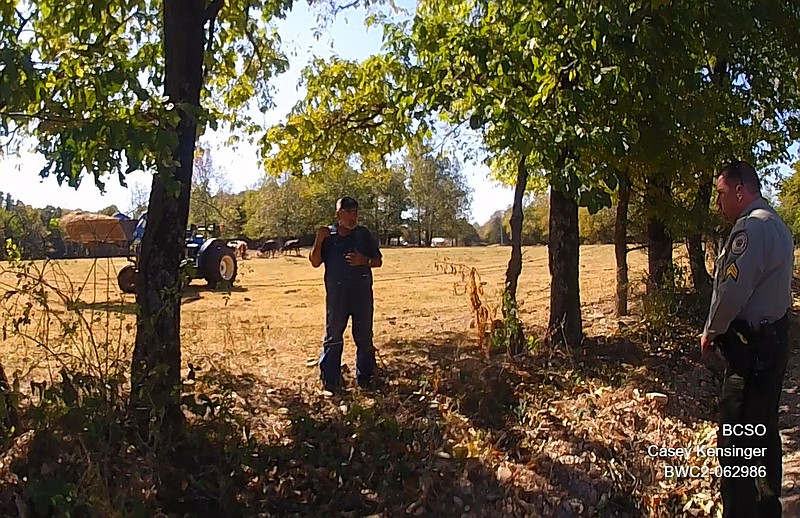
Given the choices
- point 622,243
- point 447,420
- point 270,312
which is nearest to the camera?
point 447,420

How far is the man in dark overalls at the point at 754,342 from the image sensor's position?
11.1ft

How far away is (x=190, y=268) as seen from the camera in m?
4.42

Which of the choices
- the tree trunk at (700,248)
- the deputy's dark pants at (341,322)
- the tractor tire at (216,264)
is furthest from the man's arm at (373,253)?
the tractor tire at (216,264)

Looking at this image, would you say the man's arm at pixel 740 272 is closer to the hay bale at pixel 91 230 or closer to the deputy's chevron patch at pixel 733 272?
the deputy's chevron patch at pixel 733 272

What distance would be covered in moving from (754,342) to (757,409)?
33cm

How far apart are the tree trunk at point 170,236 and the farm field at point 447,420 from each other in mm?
185

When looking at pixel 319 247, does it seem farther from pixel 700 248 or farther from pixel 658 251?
pixel 700 248

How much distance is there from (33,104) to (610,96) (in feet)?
13.6

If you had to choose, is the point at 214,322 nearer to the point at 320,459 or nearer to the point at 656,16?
the point at 320,459

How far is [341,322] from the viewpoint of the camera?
5.88 metres

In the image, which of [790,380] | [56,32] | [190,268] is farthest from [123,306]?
[790,380]

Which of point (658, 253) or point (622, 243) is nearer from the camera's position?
point (622, 243)

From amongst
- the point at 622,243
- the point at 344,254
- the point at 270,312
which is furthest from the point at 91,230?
the point at 622,243

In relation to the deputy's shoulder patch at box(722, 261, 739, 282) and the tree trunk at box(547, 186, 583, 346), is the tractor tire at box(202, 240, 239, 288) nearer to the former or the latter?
the tree trunk at box(547, 186, 583, 346)
